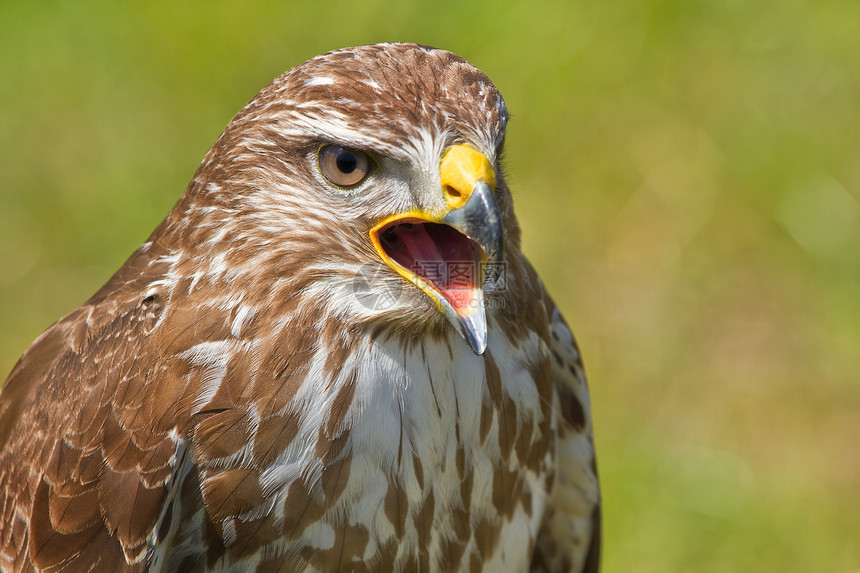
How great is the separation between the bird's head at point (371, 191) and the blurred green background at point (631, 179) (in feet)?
10.5

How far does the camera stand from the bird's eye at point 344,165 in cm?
254

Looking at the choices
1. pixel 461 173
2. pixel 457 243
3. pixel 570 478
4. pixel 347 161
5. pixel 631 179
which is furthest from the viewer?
pixel 631 179

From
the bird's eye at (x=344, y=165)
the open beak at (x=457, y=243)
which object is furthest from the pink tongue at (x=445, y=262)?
the bird's eye at (x=344, y=165)

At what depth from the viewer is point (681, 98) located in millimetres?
7117

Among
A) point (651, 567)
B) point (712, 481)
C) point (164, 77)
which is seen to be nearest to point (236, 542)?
point (651, 567)

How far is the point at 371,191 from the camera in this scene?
2.56m

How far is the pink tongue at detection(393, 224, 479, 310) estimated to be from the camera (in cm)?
255

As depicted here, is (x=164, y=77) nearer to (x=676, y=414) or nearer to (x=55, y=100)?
Result: (x=55, y=100)

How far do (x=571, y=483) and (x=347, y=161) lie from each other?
159 cm

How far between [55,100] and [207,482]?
5.68 m

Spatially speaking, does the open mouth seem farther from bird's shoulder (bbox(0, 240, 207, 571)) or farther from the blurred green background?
the blurred green background

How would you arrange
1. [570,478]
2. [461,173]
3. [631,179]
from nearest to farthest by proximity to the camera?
[461,173] → [570,478] → [631,179]

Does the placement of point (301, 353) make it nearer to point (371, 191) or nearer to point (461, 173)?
point (371, 191)

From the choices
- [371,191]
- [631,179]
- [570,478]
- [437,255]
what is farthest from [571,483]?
[631,179]
